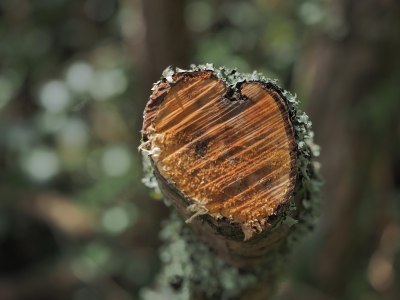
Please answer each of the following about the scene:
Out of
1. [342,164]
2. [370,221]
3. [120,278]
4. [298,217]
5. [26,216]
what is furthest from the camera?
[26,216]

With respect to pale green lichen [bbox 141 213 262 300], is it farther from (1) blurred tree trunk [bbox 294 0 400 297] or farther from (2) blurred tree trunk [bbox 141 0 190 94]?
(1) blurred tree trunk [bbox 294 0 400 297]

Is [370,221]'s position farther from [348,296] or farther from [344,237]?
[348,296]

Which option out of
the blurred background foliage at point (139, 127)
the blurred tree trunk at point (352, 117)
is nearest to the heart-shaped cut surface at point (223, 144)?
the blurred background foliage at point (139, 127)

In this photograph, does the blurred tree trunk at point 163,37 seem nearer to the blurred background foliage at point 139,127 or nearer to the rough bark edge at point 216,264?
the blurred background foliage at point 139,127

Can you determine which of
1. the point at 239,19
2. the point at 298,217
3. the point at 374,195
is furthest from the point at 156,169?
the point at 239,19

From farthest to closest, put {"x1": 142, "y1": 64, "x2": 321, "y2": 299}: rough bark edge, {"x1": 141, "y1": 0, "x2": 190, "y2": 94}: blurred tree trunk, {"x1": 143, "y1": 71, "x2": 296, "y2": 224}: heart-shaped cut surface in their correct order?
{"x1": 141, "y1": 0, "x2": 190, "y2": 94}: blurred tree trunk
{"x1": 142, "y1": 64, "x2": 321, "y2": 299}: rough bark edge
{"x1": 143, "y1": 71, "x2": 296, "y2": 224}: heart-shaped cut surface

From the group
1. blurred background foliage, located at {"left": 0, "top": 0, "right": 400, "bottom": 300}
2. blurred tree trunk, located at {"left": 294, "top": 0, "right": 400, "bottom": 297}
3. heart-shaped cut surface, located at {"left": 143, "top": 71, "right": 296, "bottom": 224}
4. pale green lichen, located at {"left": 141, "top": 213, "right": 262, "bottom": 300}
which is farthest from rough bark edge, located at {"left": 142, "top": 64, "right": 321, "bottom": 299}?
blurred tree trunk, located at {"left": 294, "top": 0, "right": 400, "bottom": 297}

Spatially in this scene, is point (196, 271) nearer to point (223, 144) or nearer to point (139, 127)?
point (223, 144)
